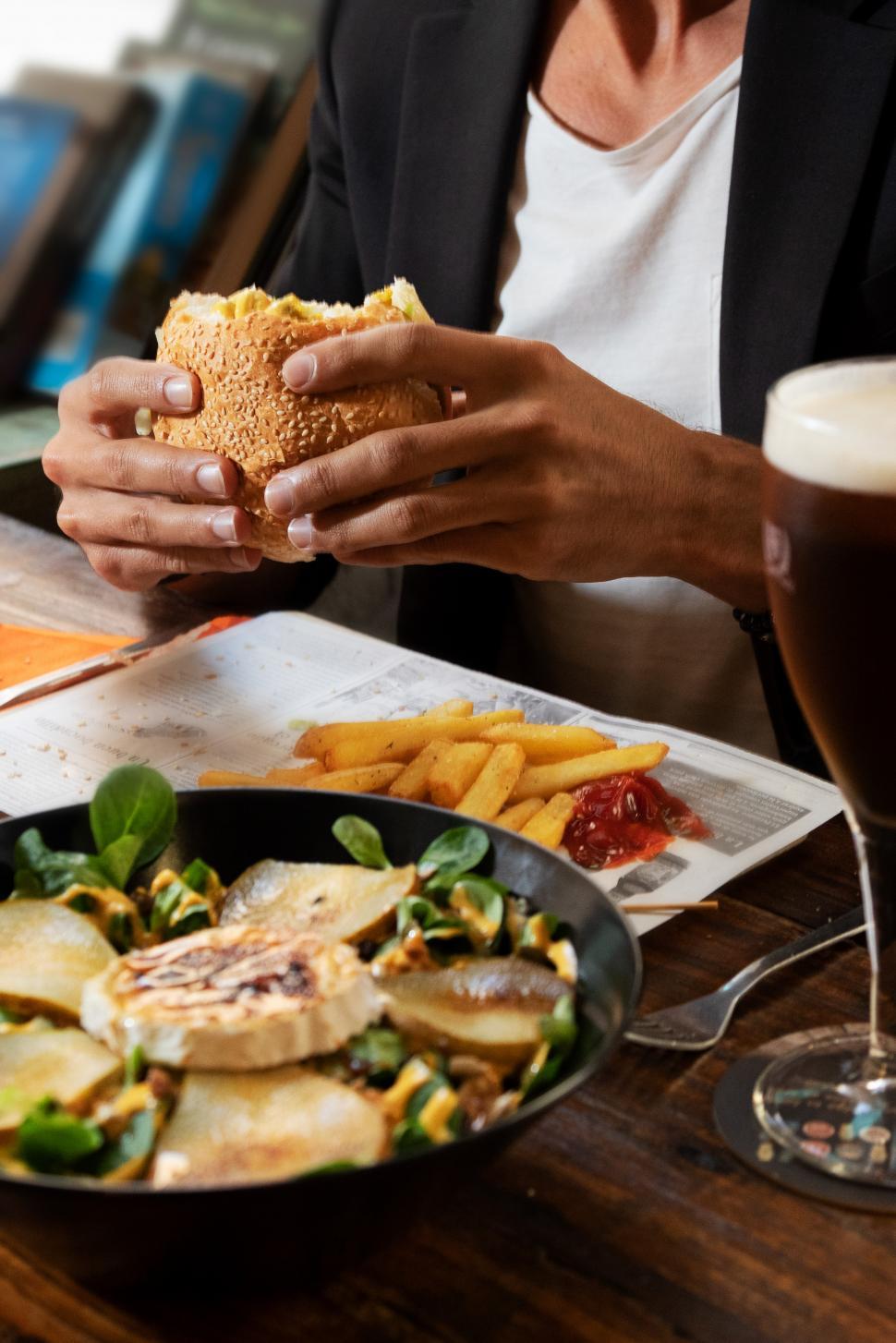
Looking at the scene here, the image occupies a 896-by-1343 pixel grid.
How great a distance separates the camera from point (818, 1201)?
71 centimetres

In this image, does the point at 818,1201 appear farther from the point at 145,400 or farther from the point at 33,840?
the point at 145,400

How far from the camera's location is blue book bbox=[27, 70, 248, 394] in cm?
336

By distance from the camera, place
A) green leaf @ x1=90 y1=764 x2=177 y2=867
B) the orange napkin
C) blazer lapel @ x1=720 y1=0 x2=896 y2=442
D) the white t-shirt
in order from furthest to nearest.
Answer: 1. the white t-shirt
2. blazer lapel @ x1=720 y1=0 x2=896 y2=442
3. the orange napkin
4. green leaf @ x1=90 y1=764 x2=177 y2=867

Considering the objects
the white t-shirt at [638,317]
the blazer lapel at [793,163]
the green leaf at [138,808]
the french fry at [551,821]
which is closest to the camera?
the green leaf at [138,808]

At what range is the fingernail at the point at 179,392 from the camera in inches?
52.1

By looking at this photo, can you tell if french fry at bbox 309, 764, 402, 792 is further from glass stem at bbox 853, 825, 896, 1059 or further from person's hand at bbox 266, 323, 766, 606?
glass stem at bbox 853, 825, 896, 1059

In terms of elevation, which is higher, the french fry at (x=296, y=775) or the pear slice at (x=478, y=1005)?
the pear slice at (x=478, y=1005)

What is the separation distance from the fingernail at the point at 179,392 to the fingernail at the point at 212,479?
0.06m

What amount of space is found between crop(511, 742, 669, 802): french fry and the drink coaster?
0.40 m

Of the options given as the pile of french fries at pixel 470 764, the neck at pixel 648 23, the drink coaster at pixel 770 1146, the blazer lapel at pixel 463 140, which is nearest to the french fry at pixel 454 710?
the pile of french fries at pixel 470 764

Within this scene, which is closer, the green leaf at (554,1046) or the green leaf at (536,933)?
the green leaf at (554,1046)

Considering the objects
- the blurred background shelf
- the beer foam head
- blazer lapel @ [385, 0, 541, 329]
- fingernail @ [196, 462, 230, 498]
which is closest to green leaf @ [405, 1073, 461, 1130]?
the beer foam head

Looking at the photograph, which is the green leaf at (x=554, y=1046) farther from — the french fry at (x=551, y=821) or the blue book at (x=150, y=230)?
the blue book at (x=150, y=230)

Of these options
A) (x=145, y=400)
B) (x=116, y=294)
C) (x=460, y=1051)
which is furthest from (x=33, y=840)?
(x=116, y=294)
